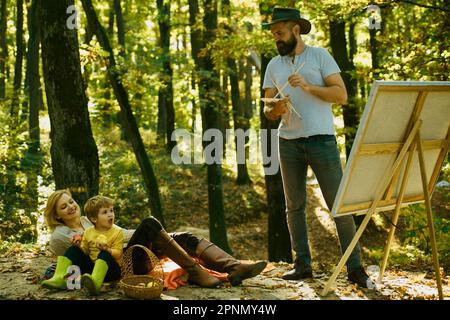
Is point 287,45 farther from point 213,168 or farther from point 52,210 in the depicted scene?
point 213,168

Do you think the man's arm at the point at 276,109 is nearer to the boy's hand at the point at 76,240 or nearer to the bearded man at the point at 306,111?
the bearded man at the point at 306,111

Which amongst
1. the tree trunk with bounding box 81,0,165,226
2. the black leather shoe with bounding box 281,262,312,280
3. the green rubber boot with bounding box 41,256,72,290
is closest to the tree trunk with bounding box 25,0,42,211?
the tree trunk with bounding box 81,0,165,226

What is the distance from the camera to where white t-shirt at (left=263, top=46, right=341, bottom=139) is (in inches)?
179

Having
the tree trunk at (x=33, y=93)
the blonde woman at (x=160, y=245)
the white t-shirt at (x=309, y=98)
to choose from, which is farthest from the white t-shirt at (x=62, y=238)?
A: the tree trunk at (x=33, y=93)

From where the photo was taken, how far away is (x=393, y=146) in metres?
4.14

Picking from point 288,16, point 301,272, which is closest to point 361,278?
point 301,272

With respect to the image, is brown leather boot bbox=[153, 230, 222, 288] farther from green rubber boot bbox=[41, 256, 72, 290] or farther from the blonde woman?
green rubber boot bbox=[41, 256, 72, 290]

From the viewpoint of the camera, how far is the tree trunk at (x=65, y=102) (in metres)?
6.93

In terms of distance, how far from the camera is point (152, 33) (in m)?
26.5

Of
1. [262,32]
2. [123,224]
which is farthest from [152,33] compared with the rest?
[262,32]

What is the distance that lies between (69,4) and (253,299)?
4772 mm

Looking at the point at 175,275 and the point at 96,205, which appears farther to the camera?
the point at 175,275

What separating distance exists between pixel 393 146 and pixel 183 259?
1.99 metres

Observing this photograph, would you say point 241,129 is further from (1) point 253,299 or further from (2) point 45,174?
(1) point 253,299
